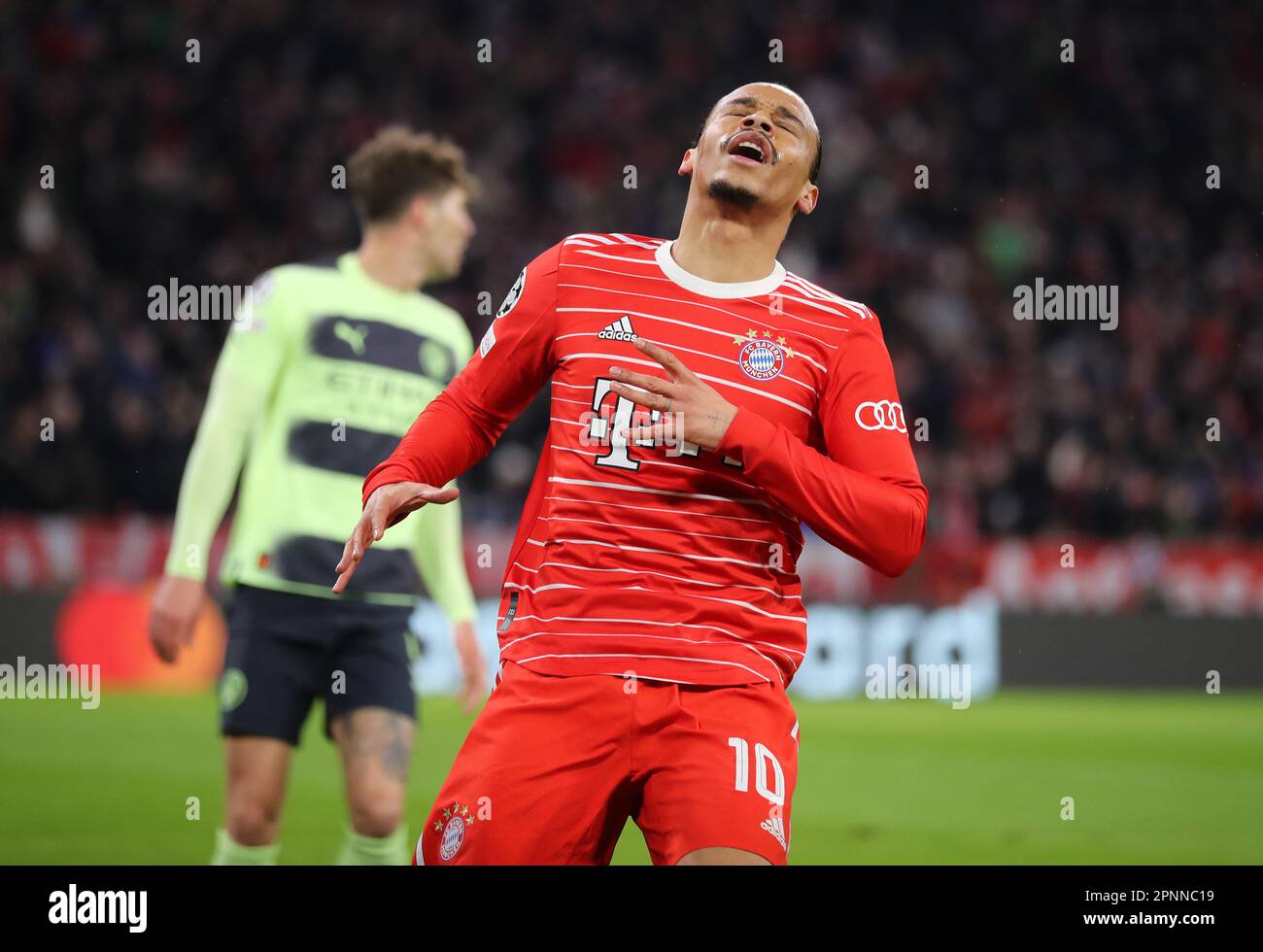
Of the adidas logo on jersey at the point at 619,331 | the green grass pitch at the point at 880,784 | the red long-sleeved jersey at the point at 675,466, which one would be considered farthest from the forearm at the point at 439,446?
the green grass pitch at the point at 880,784

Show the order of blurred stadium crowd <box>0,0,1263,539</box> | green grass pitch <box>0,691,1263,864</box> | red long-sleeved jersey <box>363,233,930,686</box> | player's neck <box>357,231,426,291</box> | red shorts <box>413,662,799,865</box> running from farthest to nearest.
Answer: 1. blurred stadium crowd <box>0,0,1263,539</box>
2. green grass pitch <box>0,691,1263,864</box>
3. player's neck <box>357,231,426,291</box>
4. red long-sleeved jersey <box>363,233,930,686</box>
5. red shorts <box>413,662,799,865</box>

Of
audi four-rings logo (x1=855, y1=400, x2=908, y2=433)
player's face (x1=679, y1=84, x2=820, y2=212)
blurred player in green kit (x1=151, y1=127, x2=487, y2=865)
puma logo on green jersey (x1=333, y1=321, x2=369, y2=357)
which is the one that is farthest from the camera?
puma logo on green jersey (x1=333, y1=321, x2=369, y2=357)

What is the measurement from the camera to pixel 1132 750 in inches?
423

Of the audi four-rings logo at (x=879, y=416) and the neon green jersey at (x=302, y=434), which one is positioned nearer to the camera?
the audi four-rings logo at (x=879, y=416)

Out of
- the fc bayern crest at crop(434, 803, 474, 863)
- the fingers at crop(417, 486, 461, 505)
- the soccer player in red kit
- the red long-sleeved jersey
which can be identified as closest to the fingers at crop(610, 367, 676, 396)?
the soccer player in red kit

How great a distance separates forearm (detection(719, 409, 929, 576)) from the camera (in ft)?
10.3

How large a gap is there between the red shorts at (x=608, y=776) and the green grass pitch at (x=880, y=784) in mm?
3370

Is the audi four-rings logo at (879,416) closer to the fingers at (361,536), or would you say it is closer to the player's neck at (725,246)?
the player's neck at (725,246)

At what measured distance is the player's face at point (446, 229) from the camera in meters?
5.31

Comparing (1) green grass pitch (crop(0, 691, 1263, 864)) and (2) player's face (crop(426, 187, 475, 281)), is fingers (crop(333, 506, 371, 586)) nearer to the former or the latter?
(2) player's face (crop(426, 187, 475, 281))

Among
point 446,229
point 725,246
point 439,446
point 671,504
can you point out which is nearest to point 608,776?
point 671,504

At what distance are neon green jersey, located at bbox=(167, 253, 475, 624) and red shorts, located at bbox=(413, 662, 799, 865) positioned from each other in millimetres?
1771

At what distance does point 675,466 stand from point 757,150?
28.5 inches

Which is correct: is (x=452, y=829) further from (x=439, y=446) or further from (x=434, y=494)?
(x=439, y=446)
